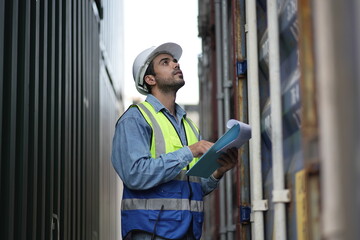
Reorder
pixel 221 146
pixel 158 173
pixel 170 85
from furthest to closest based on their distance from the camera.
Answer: pixel 170 85 → pixel 158 173 → pixel 221 146

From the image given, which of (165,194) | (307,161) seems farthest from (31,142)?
(307,161)

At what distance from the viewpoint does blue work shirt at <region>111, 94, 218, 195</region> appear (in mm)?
3775

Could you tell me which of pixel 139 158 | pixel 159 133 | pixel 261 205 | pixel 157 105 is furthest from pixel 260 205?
pixel 157 105

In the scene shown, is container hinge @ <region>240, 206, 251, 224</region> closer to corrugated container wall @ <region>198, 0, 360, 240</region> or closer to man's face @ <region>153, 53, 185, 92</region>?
corrugated container wall @ <region>198, 0, 360, 240</region>

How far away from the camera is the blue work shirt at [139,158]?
12.4ft

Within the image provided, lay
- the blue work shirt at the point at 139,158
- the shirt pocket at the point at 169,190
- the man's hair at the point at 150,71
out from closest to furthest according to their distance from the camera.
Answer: the blue work shirt at the point at 139,158 < the shirt pocket at the point at 169,190 < the man's hair at the point at 150,71

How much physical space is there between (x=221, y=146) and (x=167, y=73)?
0.96m

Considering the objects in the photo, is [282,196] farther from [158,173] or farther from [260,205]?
[158,173]

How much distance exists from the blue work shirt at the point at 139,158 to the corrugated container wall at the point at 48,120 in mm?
509

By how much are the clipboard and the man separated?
0.26 feet

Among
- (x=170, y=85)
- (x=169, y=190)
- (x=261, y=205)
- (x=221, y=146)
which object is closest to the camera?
(x=261, y=205)

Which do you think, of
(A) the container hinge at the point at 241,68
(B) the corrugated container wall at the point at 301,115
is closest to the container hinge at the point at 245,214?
(B) the corrugated container wall at the point at 301,115

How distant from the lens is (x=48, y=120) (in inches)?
177

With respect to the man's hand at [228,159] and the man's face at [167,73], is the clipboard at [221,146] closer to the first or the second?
the man's hand at [228,159]
